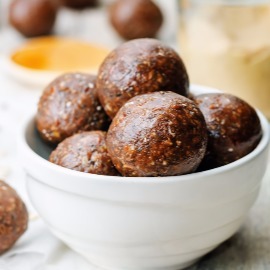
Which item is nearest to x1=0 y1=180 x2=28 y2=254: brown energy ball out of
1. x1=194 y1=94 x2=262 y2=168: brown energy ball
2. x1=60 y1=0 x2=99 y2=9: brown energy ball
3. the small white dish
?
x1=194 y1=94 x2=262 y2=168: brown energy ball

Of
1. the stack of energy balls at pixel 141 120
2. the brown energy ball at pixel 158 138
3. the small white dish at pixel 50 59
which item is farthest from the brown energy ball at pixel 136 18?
the brown energy ball at pixel 158 138

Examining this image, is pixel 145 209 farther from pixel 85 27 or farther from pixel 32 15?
pixel 85 27

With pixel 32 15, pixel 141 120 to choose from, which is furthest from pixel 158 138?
pixel 32 15

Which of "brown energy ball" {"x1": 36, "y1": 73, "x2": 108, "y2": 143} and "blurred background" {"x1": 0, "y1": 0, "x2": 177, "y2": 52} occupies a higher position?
"brown energy ball" {"x1": 36, "y1": 73, "x2": 108, "y2": 143}

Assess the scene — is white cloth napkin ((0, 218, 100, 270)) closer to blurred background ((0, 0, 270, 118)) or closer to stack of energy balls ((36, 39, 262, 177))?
stack of energy balls ((36, 39, 262, 177))

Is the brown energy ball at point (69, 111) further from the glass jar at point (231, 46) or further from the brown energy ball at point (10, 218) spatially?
the glass jar at point (231, 46)

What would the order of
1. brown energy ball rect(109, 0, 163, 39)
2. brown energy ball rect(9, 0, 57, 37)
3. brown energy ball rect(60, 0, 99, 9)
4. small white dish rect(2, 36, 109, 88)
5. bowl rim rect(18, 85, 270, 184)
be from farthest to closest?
brown energy ball rect(60, 0, 99, 9)
brown energy ball rect(9, 0, 57, 37)
brown energy ball rect(109, 0, 163, 39)
small white dish rect(2, 36, 109, 88)
bowl rim rect(18, 85, 270, 184)
